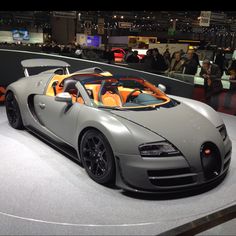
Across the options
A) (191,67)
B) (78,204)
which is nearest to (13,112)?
(78,204)

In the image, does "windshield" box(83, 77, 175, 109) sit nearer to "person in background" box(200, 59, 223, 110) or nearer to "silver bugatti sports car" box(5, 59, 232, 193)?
"silver bugatti sports car" box(5, 59, 232, 193)

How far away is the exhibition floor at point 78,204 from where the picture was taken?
2639mm

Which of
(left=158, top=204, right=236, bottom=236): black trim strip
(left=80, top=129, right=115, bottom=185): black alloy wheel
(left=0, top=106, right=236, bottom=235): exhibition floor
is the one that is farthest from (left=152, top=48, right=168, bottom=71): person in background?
(left=158, top=204, right=236, bottom=236): black trim strip

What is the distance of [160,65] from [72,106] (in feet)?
19.1

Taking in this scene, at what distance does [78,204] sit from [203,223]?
1175 millimetres

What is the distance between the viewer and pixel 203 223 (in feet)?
7.94

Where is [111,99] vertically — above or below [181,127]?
above

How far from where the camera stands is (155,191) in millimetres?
3023

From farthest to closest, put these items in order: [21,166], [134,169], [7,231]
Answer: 1. [21,166]
2. [134,169]
3. [7,231]

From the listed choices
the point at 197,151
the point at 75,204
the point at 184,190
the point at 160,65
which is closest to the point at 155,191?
the point at 184,190

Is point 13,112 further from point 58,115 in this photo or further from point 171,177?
point 171,177

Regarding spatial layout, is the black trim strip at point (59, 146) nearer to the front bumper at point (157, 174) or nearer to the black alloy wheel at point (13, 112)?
the black alloy wheel at point (13, 112)

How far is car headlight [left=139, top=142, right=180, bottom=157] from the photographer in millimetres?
2988
